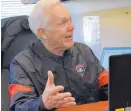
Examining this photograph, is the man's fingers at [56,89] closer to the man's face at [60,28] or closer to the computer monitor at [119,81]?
the computer monitor at [119,81]

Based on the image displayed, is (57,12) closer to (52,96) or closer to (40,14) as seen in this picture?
(40,14)

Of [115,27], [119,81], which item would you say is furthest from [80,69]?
[115,27]

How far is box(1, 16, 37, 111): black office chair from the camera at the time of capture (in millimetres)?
1724

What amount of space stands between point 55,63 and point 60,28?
196mm

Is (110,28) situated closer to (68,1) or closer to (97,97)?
(68,1)

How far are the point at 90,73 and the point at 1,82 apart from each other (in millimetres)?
510

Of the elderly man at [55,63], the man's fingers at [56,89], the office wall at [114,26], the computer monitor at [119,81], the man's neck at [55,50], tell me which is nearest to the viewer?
the computer monitor at [119,81]

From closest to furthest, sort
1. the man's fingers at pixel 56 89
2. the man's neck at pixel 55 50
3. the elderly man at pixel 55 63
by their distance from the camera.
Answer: the man's fingers at pixel 56 89 → the elderly man at pixel 55 63 → the man's neck at pixel 55 50

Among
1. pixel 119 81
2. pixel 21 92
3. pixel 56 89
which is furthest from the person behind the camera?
pixel 21 92

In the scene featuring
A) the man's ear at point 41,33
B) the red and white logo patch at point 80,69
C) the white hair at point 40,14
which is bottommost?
the red and white logo patch at point 80,69

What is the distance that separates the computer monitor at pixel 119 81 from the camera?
905mm

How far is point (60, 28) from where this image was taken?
5.36ft

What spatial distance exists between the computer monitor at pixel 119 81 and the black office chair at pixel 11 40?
877mm

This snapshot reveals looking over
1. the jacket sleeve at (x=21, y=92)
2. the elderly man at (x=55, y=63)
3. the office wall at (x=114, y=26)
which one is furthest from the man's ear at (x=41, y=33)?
the office wall at (x=114, y=26)
